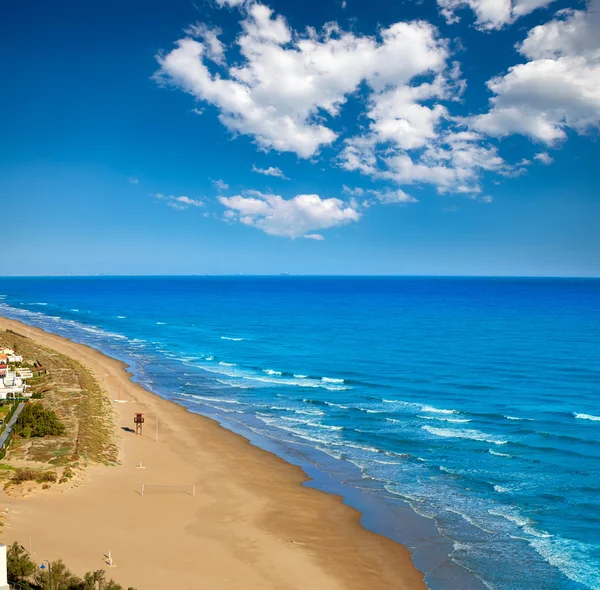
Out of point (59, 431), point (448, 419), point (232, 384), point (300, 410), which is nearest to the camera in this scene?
point (59, 431)

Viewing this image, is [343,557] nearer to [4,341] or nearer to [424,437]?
[424,437]

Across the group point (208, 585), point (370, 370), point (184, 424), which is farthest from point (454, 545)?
point (370, 370)

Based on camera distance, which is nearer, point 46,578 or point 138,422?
point 46,578

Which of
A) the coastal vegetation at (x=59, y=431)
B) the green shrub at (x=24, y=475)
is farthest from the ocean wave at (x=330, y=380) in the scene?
the green shrub at (x=24, y=475)

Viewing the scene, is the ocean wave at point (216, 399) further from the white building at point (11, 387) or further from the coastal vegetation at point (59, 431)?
the white building at point (11, 387)

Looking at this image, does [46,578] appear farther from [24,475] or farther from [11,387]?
[11,387]

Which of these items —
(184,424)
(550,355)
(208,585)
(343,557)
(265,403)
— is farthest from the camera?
(550,355)

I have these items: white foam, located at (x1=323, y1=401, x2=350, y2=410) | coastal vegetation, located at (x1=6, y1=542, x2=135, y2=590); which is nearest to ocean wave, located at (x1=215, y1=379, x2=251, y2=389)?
white foam, located at (x1=323, y1=401, x2=350, y2=410)

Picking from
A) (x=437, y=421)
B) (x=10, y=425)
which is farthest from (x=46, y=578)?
(x=437, y=421)
